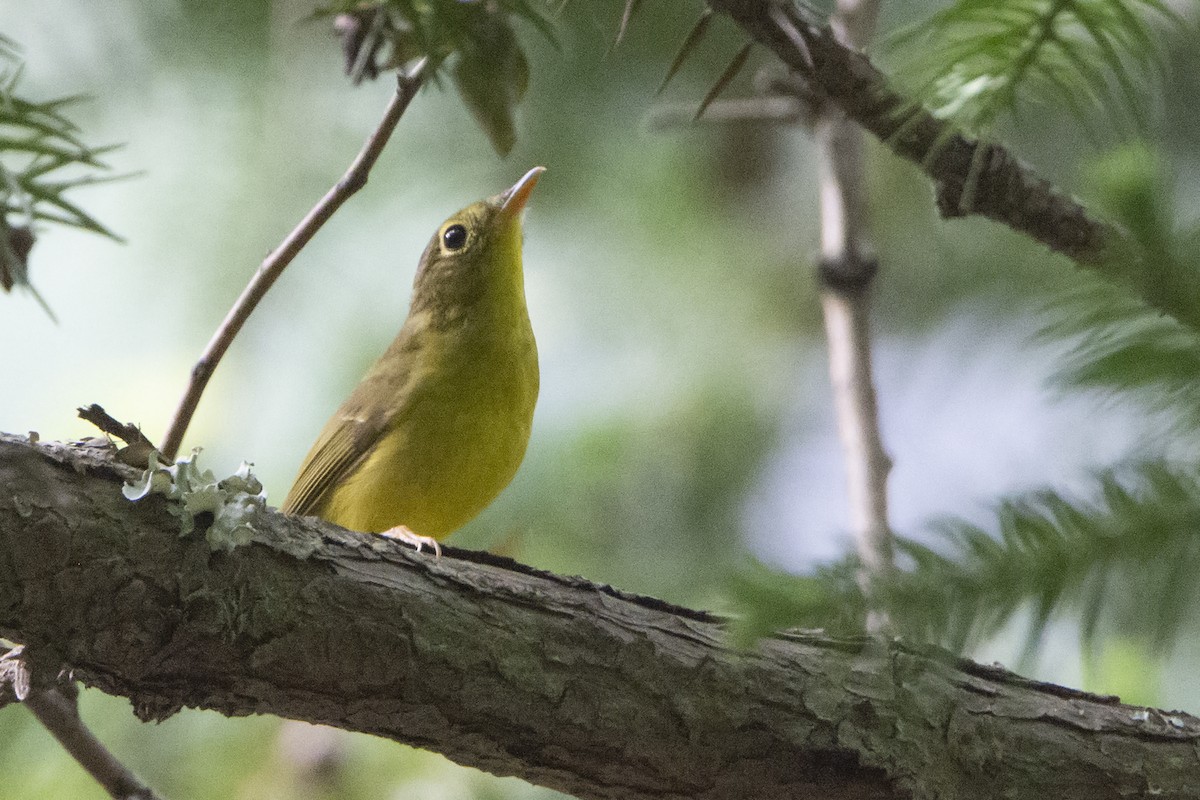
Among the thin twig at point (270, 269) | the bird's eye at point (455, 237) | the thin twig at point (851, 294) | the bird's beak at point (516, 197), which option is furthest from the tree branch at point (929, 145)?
the bird's eye at point (455, 237)

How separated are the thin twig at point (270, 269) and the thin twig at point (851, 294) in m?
1.26

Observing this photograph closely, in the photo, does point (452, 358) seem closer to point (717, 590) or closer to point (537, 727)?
point (537, 727)

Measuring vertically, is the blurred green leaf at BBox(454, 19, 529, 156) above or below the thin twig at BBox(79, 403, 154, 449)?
above

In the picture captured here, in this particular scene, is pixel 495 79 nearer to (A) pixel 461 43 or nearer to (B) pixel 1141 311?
(A) pixel 461 43

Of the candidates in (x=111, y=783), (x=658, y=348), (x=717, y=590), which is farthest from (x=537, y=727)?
(x=658, y=348)

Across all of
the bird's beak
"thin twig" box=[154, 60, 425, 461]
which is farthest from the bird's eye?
"thin twig" box=[154, 60, 425, 461]

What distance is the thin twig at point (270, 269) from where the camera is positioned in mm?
2207

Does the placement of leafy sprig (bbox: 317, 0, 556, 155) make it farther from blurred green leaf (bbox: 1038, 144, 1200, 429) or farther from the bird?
the bird

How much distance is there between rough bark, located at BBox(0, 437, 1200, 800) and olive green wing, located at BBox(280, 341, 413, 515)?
4.11 feet

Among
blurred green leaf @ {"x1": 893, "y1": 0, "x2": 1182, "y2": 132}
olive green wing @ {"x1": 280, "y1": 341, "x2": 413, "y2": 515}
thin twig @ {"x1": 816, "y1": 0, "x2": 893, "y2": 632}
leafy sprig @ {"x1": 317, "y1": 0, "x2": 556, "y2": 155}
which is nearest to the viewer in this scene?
blurred green leaf @ {"x1": 893, "y1": 0, "x2": 1182, "y2": 132}

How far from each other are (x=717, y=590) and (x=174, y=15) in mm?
3659

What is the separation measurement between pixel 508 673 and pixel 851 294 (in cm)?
166

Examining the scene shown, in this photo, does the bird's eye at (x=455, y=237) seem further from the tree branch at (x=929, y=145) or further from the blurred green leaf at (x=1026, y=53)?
the blurred green leaf at (x=1026, y=53)

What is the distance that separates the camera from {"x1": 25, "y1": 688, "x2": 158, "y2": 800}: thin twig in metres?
2.24
